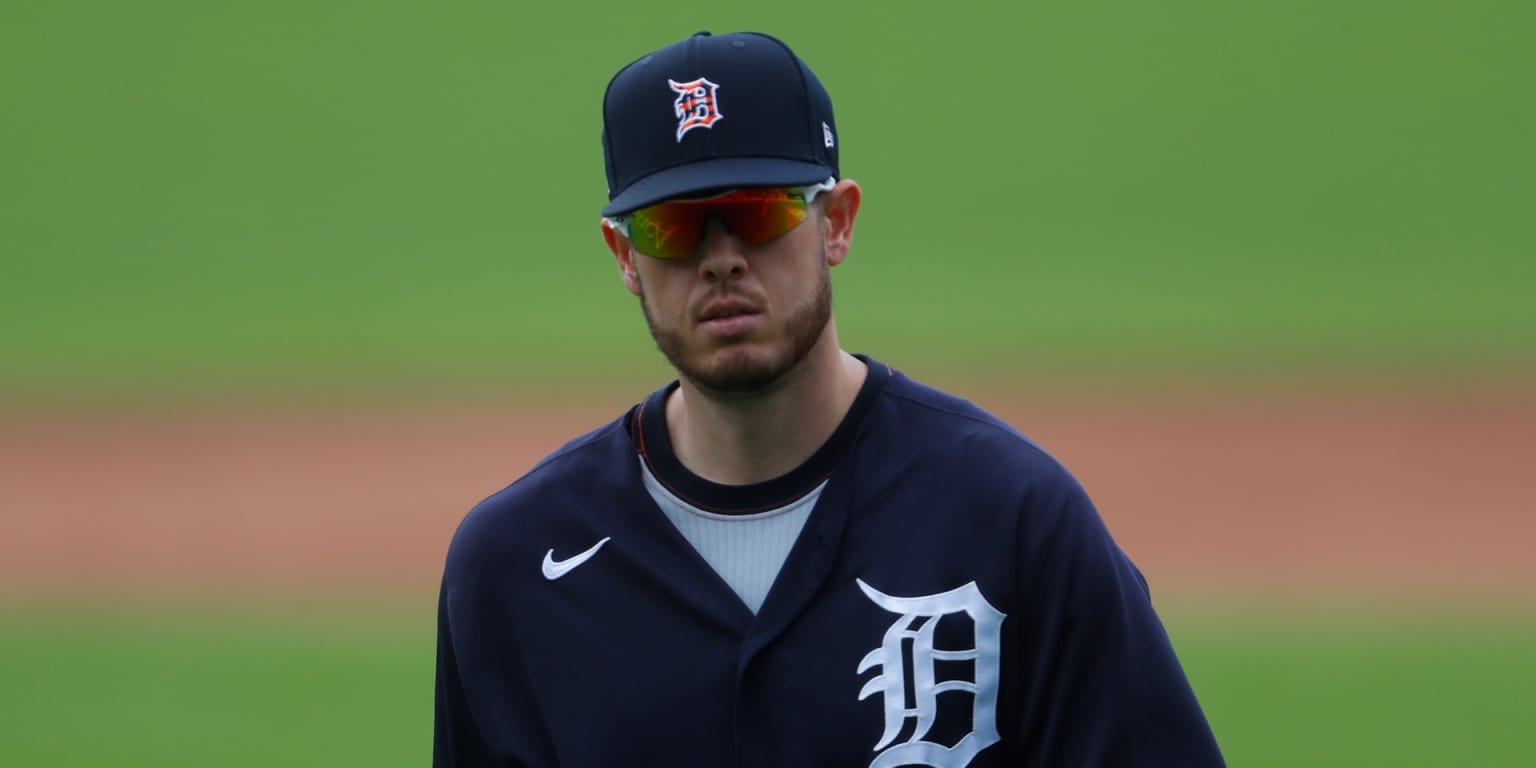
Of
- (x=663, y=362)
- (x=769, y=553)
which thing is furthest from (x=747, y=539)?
(x=663, y=362)

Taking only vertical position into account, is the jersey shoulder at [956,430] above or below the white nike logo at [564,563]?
above

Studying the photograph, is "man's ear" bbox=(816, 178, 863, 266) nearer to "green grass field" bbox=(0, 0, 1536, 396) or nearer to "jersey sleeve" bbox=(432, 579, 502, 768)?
"jersey sleeve" bbox=(432, 579, 502, 768)

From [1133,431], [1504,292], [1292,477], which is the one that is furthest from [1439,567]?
[1504,292]

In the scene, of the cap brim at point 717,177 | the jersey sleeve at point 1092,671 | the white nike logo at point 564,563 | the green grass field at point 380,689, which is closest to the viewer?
the jersey sleeve at point 1092,671

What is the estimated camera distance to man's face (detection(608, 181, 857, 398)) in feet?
7.66

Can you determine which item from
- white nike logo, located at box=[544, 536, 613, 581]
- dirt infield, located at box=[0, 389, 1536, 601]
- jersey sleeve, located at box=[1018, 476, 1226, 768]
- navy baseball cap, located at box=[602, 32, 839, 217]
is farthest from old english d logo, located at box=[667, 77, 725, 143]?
dirt infield, located at box=[0, 389, 1536, 601]

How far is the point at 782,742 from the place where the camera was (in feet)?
7.38

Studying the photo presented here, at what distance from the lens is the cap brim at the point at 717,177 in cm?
231

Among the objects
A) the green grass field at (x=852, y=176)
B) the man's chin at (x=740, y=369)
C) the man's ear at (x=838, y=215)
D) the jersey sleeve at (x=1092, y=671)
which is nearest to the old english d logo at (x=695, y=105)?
the man's ear at (x=838, y=215)

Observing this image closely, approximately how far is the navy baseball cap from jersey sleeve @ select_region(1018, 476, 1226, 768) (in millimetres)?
649

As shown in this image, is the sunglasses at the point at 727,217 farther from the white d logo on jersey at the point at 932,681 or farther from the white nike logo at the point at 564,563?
the white d logo on jersey at the point at 932,681

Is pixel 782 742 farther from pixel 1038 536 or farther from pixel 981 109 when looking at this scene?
pixel 981 109

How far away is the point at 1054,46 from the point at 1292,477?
7586 millimetres

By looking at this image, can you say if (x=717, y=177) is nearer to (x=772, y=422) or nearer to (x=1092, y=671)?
(x=772, y=422)
